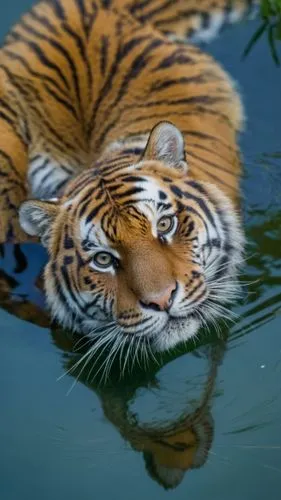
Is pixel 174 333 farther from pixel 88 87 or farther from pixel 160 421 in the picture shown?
pixel 88 87

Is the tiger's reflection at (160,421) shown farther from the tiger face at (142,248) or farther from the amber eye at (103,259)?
the amber eye at (103,259)

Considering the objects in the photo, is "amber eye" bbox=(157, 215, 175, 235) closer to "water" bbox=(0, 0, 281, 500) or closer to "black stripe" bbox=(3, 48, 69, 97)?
"water" bbox=(0, 0, 281, 500)

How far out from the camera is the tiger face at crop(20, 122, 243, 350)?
358cm

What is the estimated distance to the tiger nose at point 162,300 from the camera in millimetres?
3502

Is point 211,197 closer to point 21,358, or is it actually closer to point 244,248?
point 244,248

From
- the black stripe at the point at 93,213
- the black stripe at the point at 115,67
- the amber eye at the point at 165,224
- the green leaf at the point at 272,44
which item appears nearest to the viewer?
the amber eye at the point at 165,224

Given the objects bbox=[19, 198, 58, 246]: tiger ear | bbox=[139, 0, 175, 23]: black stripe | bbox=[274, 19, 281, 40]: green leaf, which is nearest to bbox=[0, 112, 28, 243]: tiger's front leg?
bbox=[19, 198, 58, 246]: tiger ear

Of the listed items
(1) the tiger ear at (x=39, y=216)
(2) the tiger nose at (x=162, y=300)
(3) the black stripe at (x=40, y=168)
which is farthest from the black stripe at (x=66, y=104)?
(2) the tiger nose at (x=162, y=300)

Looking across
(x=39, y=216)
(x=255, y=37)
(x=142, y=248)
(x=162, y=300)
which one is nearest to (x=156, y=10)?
(x=255, y=37)

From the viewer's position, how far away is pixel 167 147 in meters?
3.91

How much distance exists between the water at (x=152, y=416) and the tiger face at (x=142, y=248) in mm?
172

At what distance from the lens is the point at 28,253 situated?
4523 millimetres

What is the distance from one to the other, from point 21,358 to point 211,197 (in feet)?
3.04

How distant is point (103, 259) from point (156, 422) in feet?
1.92
